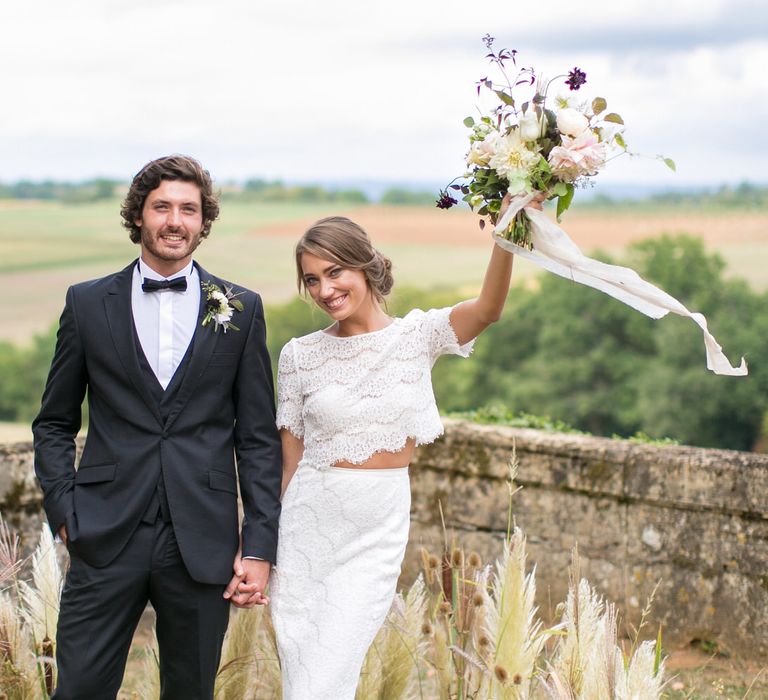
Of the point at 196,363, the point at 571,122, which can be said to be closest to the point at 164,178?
the point at 196,363

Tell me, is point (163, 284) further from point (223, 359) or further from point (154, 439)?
point (154, 439)

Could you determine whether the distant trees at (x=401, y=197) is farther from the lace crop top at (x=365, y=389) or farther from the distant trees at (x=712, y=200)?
the lace crop top at (x=365, y=389)

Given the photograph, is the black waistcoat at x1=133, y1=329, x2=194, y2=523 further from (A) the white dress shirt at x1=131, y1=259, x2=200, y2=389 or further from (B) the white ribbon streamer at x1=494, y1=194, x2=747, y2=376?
(B) the white ribbon streamer at x1=494, y1=194, x2=747, y2=376

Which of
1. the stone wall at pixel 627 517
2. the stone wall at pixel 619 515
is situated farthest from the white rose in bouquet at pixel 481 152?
the stone wall at pixel 627 517

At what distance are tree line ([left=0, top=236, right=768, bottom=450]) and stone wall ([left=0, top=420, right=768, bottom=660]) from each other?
128ft

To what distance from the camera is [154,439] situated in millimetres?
3367

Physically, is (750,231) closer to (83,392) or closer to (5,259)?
(5,259)

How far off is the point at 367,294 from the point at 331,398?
15.1 inches

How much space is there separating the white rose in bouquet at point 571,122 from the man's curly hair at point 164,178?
45.3 inches

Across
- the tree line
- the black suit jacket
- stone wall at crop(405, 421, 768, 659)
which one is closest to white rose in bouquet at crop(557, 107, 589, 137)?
the black suit jacket

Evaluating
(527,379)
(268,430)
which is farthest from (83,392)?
(527,379)

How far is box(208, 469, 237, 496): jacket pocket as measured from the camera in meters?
3.41

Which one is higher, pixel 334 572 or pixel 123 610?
pixel 334 572

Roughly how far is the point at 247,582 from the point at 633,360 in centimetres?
4805
